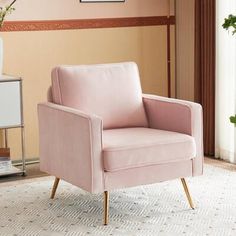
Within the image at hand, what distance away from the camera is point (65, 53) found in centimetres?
525

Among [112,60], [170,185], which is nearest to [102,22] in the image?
[112,60]

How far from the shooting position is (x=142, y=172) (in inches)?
145

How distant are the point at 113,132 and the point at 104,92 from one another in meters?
0.27

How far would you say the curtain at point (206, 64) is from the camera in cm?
525

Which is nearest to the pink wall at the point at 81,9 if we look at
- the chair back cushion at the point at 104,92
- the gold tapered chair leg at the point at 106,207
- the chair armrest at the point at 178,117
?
the chair back cushion at the point at 104,92

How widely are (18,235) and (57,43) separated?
2.10 meters

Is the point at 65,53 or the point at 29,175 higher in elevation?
the point at 65,53

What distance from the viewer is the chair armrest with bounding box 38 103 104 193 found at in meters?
3.55

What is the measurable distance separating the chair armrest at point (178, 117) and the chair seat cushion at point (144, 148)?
0.08 meters

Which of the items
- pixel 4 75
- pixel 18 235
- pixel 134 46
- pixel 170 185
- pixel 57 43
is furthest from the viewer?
pixel 134 46

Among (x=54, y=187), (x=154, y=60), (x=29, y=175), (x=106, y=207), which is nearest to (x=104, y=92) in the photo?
(x=54, y=187)

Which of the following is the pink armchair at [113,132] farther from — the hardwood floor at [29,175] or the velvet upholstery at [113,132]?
→ the hardwood floor at [29,175]

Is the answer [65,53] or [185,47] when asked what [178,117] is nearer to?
[65,53]

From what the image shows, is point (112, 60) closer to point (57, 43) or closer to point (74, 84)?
point (57, 43)
